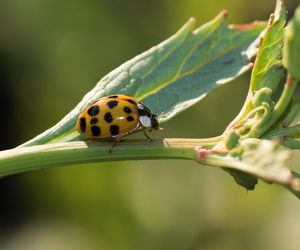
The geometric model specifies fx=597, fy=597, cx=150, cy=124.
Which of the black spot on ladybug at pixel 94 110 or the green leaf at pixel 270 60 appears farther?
the black spot on ladybug at pixel 94 110

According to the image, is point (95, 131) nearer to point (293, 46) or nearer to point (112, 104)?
point (112, 104)

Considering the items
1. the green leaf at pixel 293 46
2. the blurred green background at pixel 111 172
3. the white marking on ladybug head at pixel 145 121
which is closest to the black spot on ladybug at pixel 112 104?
the white marking on ladybug head at pixel 145 121

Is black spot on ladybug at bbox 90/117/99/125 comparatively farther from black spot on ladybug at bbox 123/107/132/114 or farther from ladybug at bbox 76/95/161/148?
black spot on ladybug at bbox 123/107/132/114

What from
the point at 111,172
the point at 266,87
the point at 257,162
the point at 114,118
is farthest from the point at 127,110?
the point at 111,172

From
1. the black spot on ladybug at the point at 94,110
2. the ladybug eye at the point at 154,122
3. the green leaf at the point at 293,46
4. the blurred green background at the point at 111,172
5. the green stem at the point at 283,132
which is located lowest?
the blurred green background at the point at 111,172

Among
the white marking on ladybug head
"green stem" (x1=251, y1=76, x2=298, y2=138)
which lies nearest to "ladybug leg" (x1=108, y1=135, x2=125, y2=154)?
the white marking on ladybug head

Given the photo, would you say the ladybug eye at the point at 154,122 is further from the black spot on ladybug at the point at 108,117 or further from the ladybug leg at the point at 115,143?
the ladybug leg at the point at 115,143
